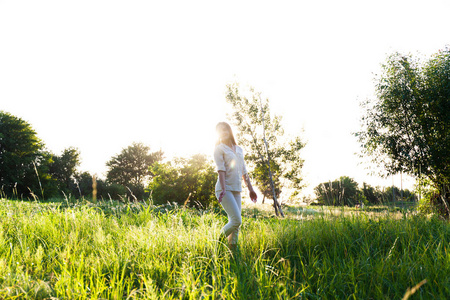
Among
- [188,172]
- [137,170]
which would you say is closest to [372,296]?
[188,172]

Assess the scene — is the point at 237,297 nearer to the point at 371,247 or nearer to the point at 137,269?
the point at 137,269

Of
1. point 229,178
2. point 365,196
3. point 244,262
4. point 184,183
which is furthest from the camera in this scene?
point 184,183

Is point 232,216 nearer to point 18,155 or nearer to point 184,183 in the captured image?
point 184,183

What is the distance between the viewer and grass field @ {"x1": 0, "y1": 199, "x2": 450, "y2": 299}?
2305 millimetres

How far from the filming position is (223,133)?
15.1ft

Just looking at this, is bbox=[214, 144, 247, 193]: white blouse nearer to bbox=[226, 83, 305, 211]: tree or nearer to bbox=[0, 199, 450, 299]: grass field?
bbox=[0, 199, 450, 299]: grass field

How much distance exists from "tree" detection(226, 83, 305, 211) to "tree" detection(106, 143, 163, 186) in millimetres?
27929

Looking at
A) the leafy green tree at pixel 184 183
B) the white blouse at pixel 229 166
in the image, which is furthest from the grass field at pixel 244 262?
the leafy green tree at pixel 184 183

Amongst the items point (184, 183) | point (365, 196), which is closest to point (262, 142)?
point (184, 183)

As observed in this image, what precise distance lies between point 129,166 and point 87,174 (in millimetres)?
7964

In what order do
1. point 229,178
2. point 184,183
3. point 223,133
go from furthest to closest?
1. point 184,183
2. point 223,133
3. point 229,178

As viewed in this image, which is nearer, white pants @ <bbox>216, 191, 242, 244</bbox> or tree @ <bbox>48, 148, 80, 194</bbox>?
white pants @ <bbox>216, 191, 242, 244</bbox>

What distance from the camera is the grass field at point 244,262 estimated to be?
90.7 inches

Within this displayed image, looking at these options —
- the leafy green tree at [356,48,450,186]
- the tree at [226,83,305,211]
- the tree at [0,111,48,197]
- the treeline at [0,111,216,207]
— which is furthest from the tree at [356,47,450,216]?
the tree at [0,111,48,197]
